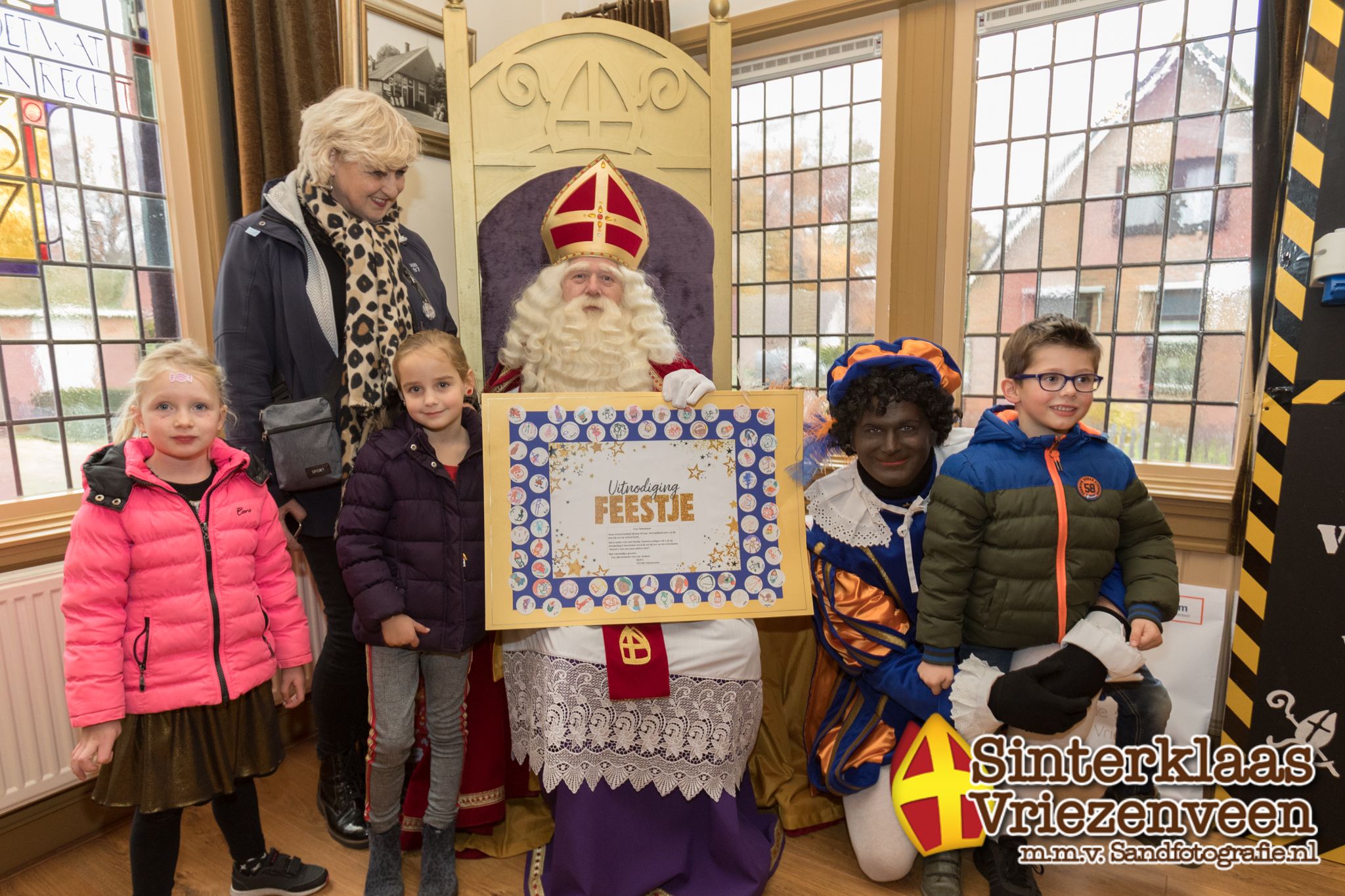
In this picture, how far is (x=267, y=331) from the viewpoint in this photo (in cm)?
210

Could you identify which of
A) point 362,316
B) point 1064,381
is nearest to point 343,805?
point 362,316

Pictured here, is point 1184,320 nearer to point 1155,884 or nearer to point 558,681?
point 1155,884

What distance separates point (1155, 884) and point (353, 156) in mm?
3087

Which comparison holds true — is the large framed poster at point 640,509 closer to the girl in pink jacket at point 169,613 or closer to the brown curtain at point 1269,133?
the girl in pink jacket at point 169,613

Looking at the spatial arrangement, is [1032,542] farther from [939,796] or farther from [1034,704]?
[939,796]

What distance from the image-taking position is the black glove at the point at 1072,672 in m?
1.96

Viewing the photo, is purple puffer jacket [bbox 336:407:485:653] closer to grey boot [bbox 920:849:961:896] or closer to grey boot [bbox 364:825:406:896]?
grey boot [bbox 364:825:406:896]

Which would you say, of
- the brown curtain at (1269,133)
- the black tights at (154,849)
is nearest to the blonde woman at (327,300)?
the black tights at (154,849)

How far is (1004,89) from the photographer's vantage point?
3.26m

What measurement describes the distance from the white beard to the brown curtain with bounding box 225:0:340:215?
1242mm

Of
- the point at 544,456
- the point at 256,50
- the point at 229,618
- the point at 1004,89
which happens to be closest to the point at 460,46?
the point at 256,50

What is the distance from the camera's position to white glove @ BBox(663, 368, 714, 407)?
6.49ft

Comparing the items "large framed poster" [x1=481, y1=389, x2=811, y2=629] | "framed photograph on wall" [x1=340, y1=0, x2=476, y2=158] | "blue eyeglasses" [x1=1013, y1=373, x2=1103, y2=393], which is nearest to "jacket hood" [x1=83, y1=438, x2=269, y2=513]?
"large framed poster" [x1=481, y1=389, x2=811, y2=629]

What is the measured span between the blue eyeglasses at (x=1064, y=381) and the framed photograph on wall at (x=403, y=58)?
2495 millimetres
